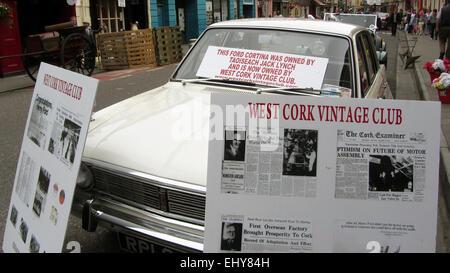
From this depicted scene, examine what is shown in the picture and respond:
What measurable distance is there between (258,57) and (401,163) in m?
1.68

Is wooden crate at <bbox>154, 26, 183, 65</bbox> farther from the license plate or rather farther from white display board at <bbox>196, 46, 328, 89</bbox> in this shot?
the license plate

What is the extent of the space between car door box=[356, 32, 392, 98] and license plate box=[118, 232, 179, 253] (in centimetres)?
196

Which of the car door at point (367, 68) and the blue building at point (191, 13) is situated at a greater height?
the blue building at point (191, 13)

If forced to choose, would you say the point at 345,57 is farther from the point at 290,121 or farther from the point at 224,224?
Answer: the point at 224,224

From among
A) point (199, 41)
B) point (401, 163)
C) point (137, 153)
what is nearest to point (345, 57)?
point (199, 41)

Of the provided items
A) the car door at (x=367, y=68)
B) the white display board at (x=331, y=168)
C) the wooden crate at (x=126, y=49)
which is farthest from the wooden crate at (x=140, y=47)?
the white display board at (x=331, y=168)

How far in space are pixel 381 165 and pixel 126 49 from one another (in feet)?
42.9

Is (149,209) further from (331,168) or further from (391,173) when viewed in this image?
(391,173)

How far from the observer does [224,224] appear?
2.00 metres

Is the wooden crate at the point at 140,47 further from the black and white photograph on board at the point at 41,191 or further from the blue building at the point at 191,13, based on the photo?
the black and white photograph on board at the point at 41,191

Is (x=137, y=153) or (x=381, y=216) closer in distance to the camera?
(x=381, y=216)

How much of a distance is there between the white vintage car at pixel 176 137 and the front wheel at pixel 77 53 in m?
7.54

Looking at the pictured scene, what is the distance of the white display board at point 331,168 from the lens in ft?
6.30
